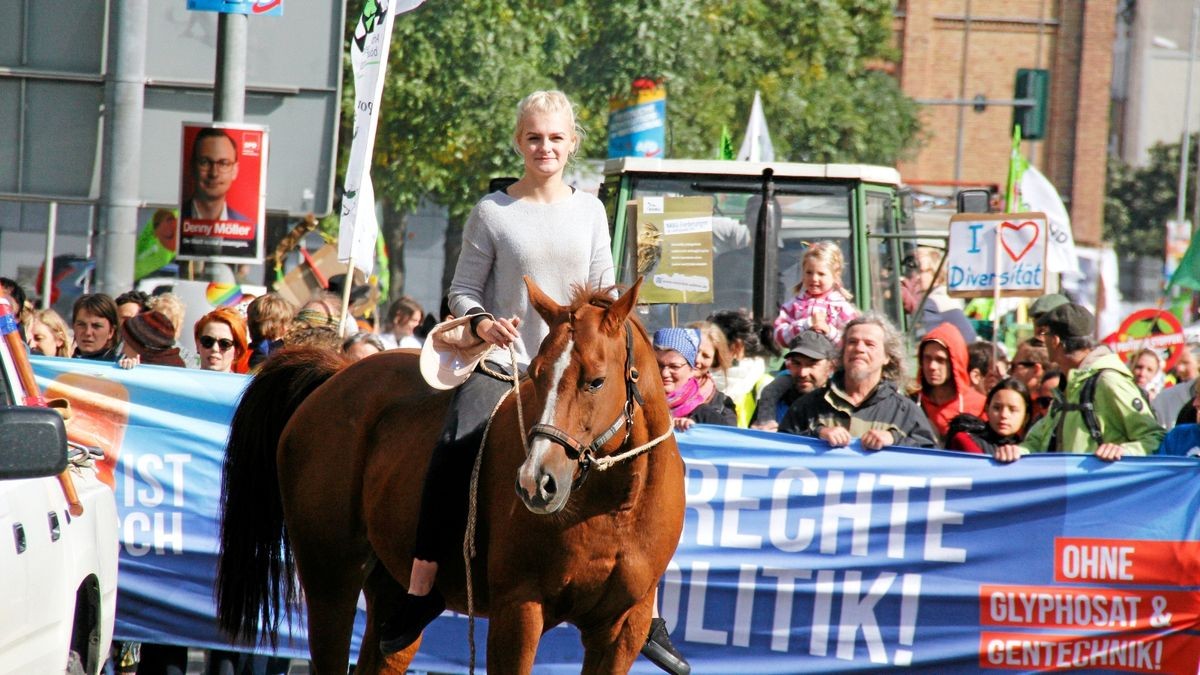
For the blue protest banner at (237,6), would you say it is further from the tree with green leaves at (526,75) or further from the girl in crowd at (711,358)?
the tree with green leaves at (526,75)

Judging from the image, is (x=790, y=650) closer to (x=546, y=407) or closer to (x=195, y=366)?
(x=546, y=407)

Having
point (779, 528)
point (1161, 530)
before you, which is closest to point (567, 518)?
point (779, 528)

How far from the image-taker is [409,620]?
6195 mm

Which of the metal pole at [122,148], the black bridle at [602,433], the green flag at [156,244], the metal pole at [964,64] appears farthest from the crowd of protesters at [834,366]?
the metal pole at [964,64]

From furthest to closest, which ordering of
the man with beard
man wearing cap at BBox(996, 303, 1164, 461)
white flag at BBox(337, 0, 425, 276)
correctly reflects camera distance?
white flag at BBox(337, 0, 425, 276) → man wearing cap at BBox(996, 303, 1164, 461) → the man with beard

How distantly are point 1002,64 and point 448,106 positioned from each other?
130 feet

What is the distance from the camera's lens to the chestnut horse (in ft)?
17.6

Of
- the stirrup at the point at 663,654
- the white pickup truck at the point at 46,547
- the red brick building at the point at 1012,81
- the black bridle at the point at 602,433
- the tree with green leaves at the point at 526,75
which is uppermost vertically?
the red brick building at the point at 1012,81

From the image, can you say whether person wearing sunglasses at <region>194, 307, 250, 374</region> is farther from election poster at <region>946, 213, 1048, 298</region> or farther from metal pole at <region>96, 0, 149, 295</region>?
election poster at <region>946, 213, 1048, 298</region>

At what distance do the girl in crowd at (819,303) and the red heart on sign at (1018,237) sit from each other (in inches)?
80.0

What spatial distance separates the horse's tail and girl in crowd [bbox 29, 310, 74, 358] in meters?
3.23

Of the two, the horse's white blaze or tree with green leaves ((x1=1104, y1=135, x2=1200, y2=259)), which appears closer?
the horse's white blaze

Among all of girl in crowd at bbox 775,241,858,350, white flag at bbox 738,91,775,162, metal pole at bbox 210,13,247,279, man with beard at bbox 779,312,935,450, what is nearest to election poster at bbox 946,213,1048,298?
girl in crowd at bbox 775,241,858,350

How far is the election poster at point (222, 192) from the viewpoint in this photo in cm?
1132
